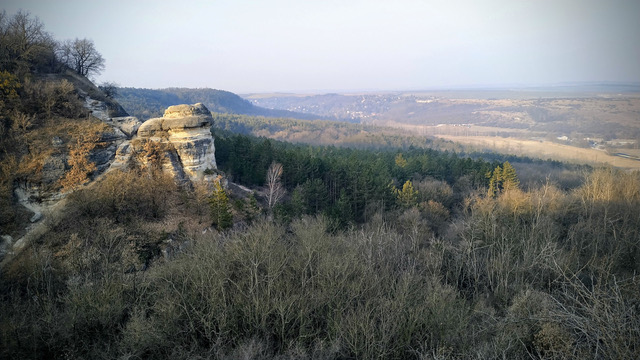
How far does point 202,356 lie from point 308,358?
12.9 ft

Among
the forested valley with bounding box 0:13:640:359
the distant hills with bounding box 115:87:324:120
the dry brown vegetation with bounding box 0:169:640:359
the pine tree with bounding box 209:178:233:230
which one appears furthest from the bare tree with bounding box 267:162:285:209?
the distant hills with bounding box 115:87:324:120

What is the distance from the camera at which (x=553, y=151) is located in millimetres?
69750

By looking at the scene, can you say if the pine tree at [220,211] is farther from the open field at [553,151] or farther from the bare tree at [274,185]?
the open field at [553,151]

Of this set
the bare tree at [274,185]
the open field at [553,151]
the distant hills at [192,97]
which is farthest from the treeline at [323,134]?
the bare tree at [274,185]

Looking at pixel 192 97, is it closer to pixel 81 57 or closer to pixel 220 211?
pixel 81 57

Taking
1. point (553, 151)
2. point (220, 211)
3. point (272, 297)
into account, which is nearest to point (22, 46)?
point (220, 211)

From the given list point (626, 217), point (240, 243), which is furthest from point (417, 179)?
point (240, 243)

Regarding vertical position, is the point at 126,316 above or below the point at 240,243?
below

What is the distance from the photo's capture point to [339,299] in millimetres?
14320

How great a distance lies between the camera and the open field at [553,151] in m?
46.4

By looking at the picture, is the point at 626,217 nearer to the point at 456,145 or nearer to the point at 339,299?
the point at 339,299

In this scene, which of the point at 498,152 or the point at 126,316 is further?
the point at 498,152

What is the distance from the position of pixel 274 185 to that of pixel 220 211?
9405 mm

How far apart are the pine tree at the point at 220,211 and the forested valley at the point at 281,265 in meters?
0.17
